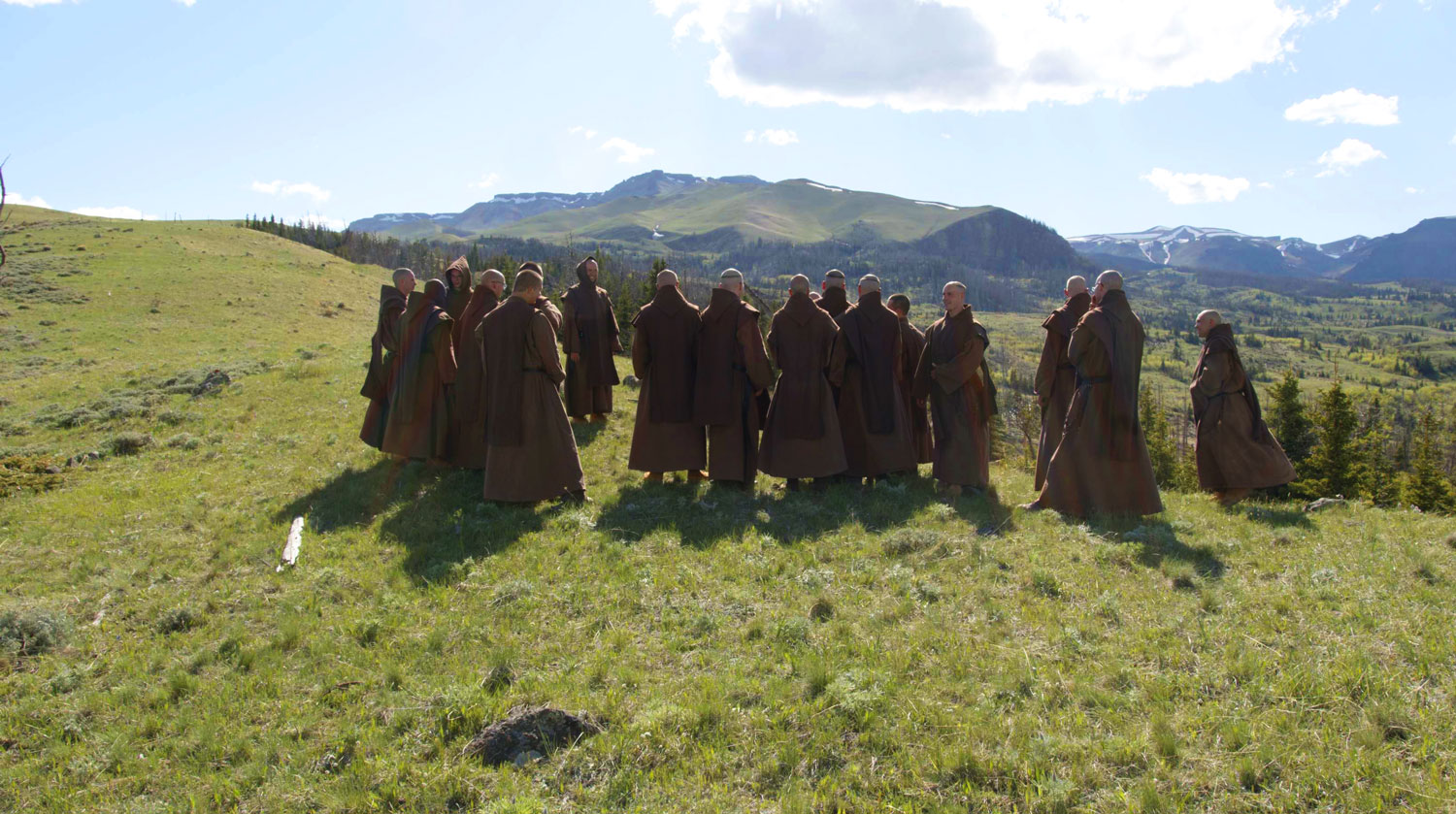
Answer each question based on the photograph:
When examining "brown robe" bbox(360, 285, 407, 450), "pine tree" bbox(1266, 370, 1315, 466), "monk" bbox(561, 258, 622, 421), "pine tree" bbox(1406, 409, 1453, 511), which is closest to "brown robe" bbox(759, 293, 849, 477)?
"monk" bbox(561, 258, 622, 421)

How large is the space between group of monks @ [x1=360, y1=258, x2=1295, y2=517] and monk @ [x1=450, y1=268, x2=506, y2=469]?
0.12 feet

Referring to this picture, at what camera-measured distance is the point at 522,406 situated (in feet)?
33.9

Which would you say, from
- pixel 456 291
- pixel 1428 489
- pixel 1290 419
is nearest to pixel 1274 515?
pixel 456 291

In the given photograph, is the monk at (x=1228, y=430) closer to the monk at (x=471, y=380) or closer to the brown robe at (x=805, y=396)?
A: the brown robe at (x=805, y=396)

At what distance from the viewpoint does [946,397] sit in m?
11.4

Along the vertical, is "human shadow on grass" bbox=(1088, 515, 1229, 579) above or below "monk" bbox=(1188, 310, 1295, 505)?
below

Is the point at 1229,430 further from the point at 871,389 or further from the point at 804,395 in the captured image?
the point at 804,395

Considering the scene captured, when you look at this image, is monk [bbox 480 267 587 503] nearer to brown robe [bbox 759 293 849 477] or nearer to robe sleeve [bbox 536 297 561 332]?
robe sleeve [bbox 536 297 561 332]

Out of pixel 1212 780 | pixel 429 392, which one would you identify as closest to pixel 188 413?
pixel 429 392

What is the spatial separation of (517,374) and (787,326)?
13.2 feet

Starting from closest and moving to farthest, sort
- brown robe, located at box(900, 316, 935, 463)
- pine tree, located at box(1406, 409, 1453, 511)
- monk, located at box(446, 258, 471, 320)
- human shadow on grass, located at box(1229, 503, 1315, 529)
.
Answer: human shadow on grass, located at box(1229, 503, 1315, 529), brown robe, located at box(900, 316, 935, 463), monk, located at box(446, 258, 471, 320), pine tree, located at box(1406, 409, 1453, 511)

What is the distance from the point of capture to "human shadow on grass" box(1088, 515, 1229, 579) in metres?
7.88

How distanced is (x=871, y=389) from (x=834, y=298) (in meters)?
1.73

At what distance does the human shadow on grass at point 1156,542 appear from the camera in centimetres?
788
